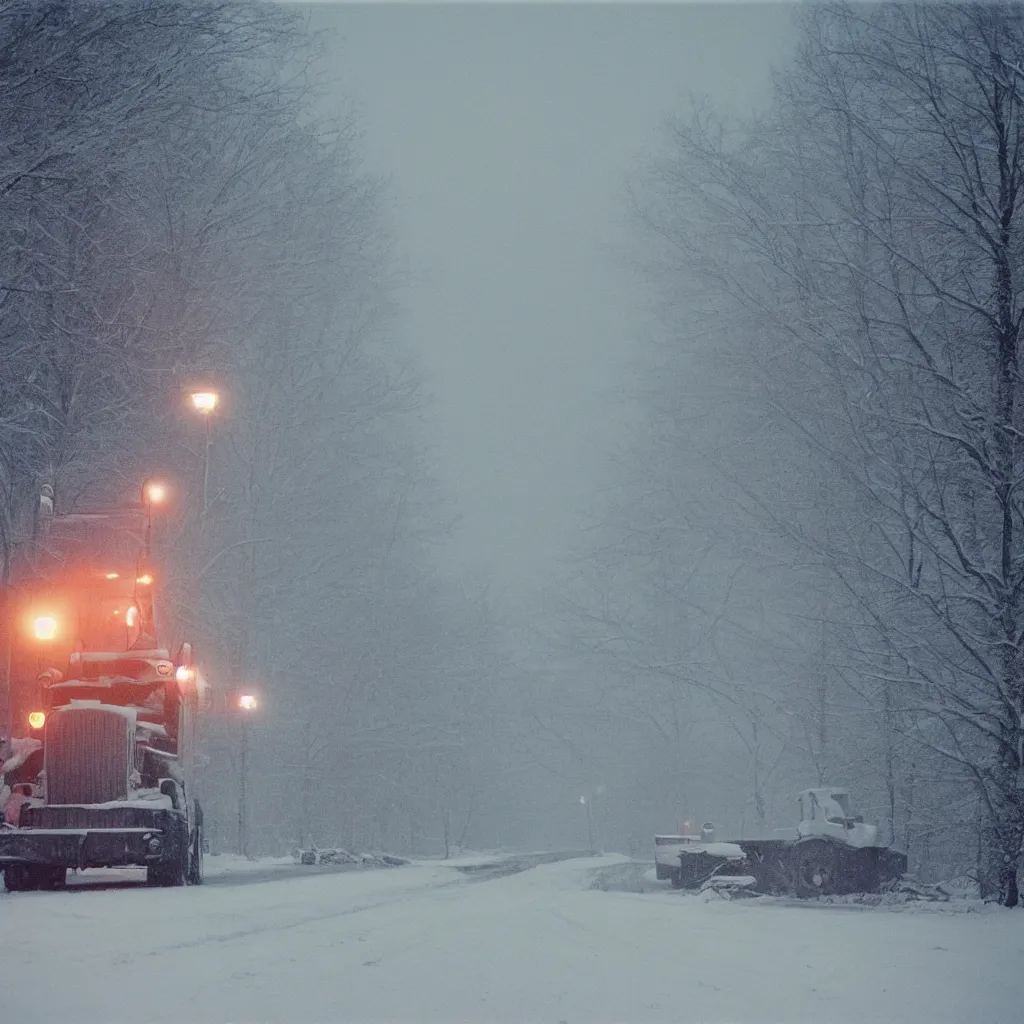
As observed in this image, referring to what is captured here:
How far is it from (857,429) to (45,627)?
10900mm

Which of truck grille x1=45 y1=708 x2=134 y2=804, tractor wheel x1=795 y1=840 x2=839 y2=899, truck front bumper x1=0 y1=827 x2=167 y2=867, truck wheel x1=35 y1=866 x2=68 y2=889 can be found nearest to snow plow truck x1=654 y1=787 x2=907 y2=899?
tractor wheel x1=795 y1=840 x2=839 y2=899

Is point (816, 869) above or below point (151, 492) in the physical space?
below

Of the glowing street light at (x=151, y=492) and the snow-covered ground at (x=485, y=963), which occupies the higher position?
the glowing street light at (x=151, y=492)

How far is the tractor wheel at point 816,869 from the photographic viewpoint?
60.0ft

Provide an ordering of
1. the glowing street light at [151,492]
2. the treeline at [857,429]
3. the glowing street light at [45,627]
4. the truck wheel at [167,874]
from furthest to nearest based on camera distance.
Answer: the glowing street light at [151,492], the glowing street light at [45,627], the truck wheel at [167,874], the treeline at [857,429]

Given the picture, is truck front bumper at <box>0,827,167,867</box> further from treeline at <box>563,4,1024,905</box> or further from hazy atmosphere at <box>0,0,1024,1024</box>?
treeline at <box>563,4,1024,905</box>

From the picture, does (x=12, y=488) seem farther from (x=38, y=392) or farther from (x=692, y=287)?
(x=692, y=287)

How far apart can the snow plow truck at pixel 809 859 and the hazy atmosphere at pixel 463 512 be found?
85 mm

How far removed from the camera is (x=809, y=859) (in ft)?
61.6

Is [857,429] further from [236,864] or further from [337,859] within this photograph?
[337,859]

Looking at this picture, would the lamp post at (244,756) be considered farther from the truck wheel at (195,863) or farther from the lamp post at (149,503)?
the lamp post at (149,503)

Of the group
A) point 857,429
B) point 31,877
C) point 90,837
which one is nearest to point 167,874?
point 90,837

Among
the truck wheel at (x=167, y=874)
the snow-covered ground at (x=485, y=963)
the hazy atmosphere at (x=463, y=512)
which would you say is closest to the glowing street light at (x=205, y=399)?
the hazy atmosphere at (x=463, y=512)

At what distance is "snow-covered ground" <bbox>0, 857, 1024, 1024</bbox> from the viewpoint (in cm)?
643
